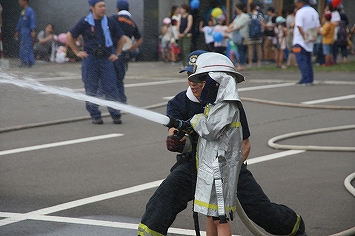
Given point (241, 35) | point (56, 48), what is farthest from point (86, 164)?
point (56, 48)

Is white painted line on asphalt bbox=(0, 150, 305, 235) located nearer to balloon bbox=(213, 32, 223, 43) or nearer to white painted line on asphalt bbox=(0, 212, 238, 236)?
white painted line on asphalt bbox=(0, 212, 238, 236)

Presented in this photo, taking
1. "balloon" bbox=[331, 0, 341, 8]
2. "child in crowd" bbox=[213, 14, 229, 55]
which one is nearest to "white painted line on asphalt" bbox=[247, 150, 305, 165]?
"child in crowd" bbox=[213, 14, 229, 55]

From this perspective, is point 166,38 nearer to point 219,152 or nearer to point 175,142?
point 175,142

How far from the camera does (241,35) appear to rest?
19.6 m

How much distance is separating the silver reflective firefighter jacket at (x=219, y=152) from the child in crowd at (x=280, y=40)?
16.6 meters

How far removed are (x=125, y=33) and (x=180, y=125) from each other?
7.81 metres

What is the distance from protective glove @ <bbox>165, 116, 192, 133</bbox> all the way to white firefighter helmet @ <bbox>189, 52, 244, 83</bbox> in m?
0.32

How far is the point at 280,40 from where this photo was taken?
2077 centimetres

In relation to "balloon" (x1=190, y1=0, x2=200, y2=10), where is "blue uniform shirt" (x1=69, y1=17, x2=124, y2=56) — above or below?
below

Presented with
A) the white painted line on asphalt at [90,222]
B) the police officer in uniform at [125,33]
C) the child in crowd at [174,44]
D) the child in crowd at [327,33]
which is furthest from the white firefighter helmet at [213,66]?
the child in crowd at [174,44]

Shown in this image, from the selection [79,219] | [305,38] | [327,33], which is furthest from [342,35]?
[79,219]

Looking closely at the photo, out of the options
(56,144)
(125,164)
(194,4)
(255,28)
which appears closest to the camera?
(125,164)

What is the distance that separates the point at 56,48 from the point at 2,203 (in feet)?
57.2

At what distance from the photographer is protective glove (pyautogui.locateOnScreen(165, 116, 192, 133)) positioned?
4.19 metres
